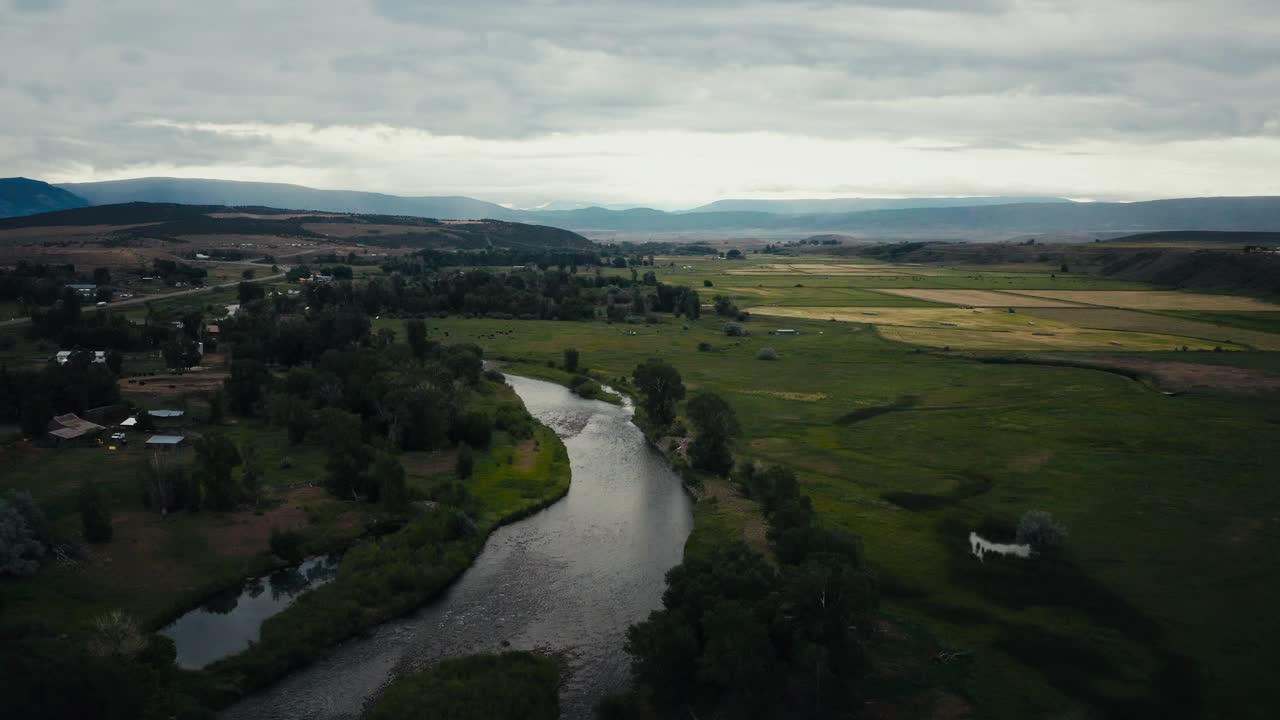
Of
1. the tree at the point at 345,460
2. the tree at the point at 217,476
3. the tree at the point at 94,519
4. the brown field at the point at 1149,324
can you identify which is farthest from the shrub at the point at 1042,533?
the brown field at the point at 1149,324

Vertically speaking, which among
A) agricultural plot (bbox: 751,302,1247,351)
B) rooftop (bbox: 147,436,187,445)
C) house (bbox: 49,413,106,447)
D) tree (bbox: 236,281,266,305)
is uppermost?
tree (bbox: 236,281,266,305)

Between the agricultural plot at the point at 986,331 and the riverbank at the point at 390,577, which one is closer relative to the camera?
the riverbank at the point at 390,577

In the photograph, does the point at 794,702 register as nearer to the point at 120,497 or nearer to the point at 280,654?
the point at 280,654

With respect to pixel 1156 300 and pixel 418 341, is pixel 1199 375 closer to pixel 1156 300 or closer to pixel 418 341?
pixel 1156 300

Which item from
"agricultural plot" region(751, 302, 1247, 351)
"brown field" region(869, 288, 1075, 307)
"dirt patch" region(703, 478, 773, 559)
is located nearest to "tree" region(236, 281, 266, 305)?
"agricultural plot" region(751, 302, 1247, 351)

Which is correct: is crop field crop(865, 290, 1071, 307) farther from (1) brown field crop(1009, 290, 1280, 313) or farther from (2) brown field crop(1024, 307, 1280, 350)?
(2) brown field crop(1024, 307, 1280, 350)

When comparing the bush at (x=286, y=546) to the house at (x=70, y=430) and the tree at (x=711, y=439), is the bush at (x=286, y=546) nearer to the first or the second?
the house at (x=70, y=430)

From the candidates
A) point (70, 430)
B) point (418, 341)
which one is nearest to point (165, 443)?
point (70, 430)

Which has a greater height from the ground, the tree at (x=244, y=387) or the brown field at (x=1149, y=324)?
the brown field at (x=1149, y=324)
